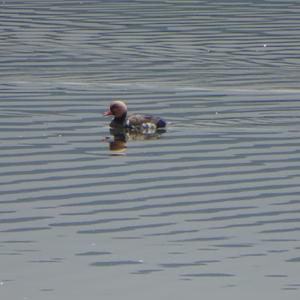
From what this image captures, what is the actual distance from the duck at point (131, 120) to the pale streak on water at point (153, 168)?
19 centimetres

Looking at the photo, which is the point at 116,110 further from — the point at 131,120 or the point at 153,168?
the point at 153,168

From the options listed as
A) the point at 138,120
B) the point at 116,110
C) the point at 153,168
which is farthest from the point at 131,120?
the point at 153,168

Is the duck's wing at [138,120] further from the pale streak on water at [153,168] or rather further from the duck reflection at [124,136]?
the pale streak on water at [153,168]

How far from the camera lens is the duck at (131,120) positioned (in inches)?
755

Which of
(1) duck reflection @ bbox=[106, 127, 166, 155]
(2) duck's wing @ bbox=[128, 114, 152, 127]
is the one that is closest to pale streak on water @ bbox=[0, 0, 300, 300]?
(1) duck reflection @ bbox=[106, 127, 166, 155]

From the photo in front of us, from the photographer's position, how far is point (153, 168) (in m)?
16.3

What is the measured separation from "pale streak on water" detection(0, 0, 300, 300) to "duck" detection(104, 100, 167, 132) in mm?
185

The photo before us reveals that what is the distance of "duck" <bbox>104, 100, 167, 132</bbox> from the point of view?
755 inches

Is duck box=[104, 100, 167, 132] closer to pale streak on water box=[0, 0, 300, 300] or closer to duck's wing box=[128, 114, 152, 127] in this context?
duck's wing box=[128, 114, 152, 127]

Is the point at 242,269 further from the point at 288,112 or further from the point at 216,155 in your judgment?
the point at 288,112

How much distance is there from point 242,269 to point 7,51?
16802mm

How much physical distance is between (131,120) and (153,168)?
3499 mm

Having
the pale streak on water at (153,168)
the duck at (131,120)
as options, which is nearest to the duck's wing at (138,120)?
the duck at (131,120)

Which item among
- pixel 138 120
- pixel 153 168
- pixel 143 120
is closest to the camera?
pixel 153 168
